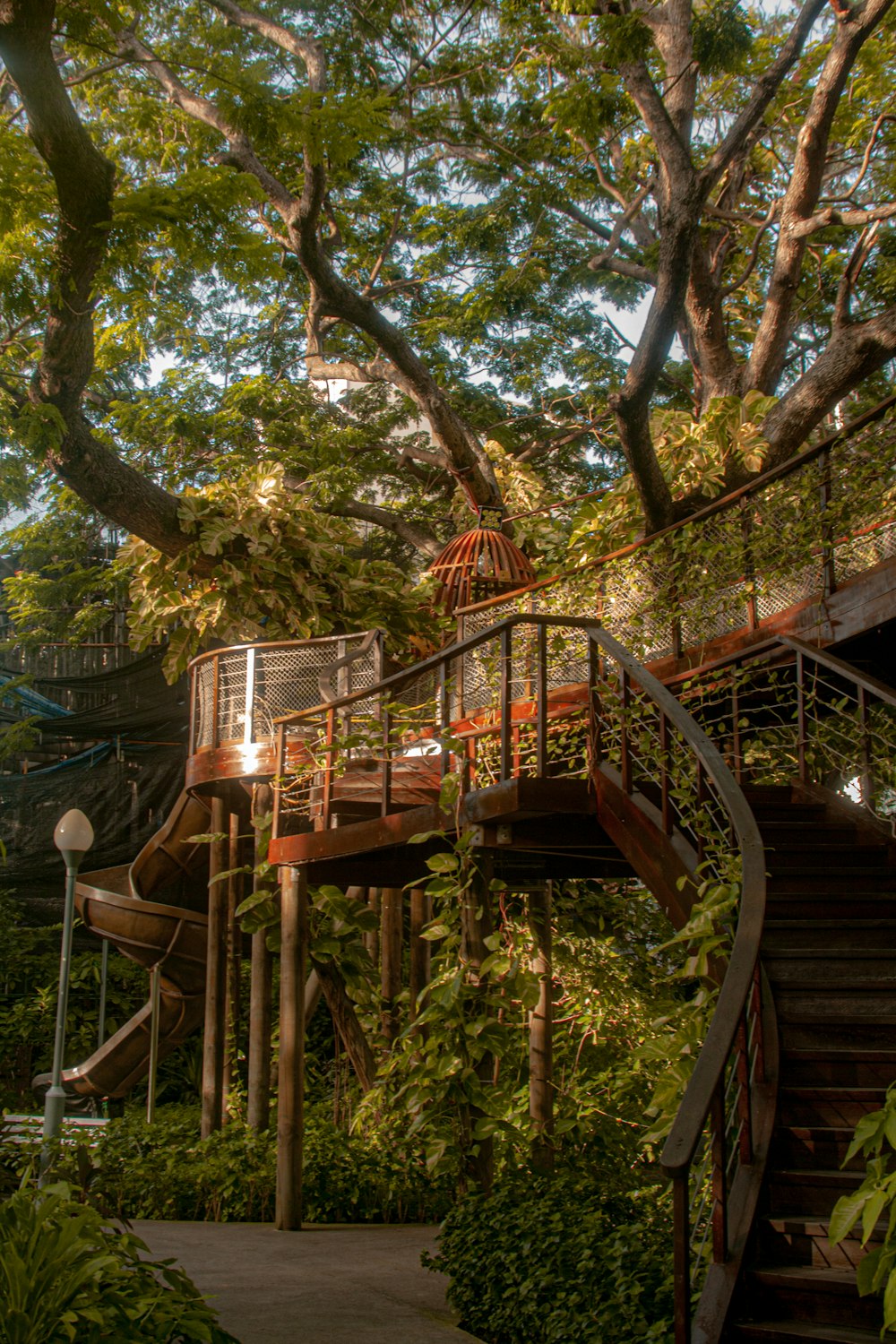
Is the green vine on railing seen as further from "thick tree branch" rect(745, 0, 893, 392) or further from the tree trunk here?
"thick tree branch" rect(745, 0, 893, 392)

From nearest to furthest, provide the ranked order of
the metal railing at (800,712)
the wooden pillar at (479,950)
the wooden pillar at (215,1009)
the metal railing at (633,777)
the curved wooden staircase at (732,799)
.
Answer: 1. the metal railing at (633,777)
2. the curved wooden staircase at (732,799)
3. the wooden pillar at (479,950)
4. the metal railing at (800,712)
5. the wooden pillar at (215,1009)

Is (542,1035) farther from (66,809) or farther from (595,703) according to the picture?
(66,809)

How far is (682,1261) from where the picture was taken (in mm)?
3738

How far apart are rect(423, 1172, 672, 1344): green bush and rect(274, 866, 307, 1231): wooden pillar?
287 cm

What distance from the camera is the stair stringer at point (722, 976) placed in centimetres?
408

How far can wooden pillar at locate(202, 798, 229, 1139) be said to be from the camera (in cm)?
1223

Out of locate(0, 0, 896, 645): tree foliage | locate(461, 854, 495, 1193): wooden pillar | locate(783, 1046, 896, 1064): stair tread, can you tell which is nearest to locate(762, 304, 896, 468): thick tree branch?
locate(0, 0, 896, 645): tree foliage

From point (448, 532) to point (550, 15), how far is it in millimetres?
6644

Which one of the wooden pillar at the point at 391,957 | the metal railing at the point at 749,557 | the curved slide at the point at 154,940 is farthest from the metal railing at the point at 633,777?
the curved slide at the point at 154,940

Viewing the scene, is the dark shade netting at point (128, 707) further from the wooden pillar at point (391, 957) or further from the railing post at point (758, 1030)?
the railing post at point (758, 1030)

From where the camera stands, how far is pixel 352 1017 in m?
11.1

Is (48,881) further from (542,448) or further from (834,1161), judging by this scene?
(834,1161)

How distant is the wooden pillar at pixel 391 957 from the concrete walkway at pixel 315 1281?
2.29 metres

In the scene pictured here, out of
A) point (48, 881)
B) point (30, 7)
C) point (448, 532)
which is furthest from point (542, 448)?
point (30, 7)
